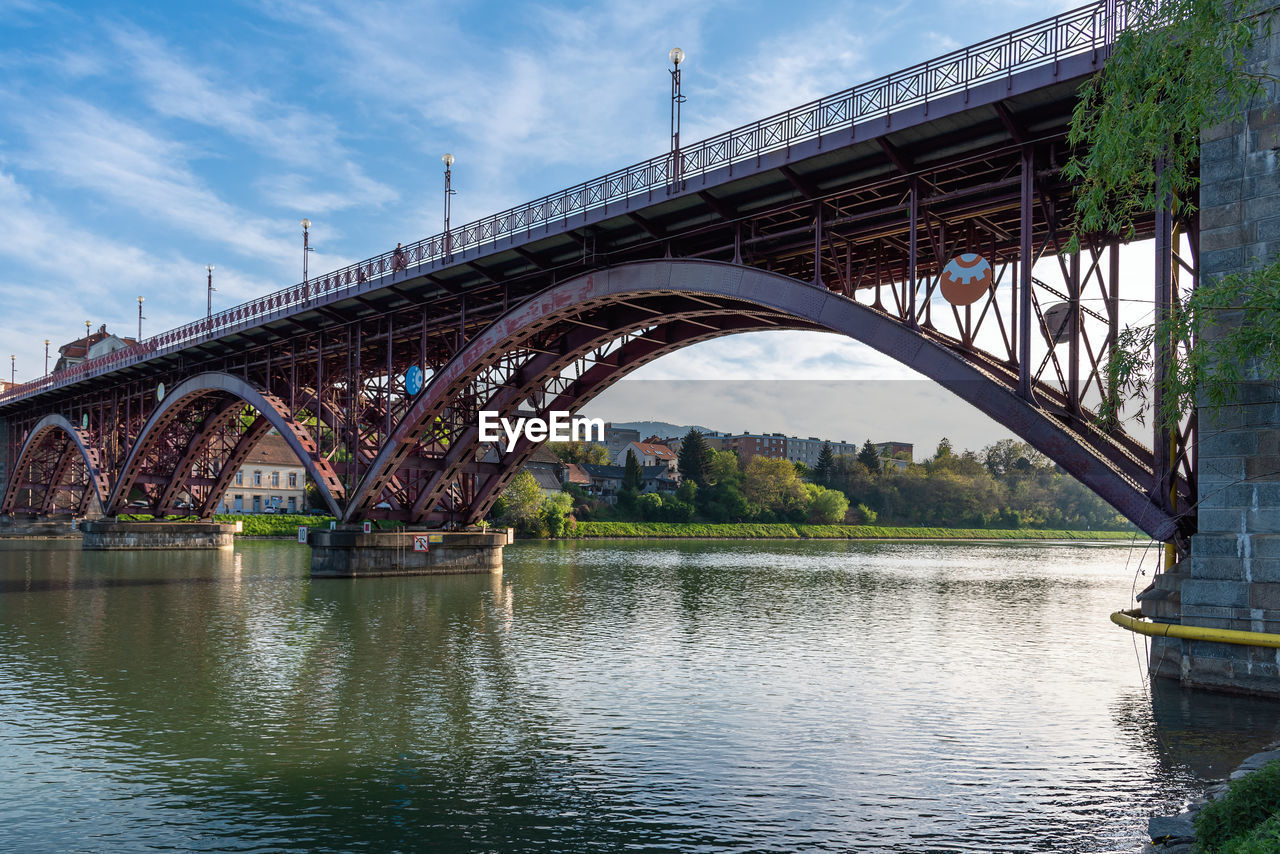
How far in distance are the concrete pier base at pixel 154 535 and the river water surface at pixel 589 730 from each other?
3529cm

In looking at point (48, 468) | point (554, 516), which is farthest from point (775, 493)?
point (48, 468)

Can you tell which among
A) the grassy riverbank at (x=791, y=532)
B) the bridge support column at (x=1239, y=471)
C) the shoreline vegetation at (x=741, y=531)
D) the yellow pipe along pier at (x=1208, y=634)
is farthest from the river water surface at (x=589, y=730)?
the grassy riverbank at (x=791, y=532)

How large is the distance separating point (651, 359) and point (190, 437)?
125ft

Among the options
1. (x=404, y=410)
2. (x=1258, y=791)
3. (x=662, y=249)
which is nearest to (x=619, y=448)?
(x=404, y=410)

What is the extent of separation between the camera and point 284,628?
26203 mm

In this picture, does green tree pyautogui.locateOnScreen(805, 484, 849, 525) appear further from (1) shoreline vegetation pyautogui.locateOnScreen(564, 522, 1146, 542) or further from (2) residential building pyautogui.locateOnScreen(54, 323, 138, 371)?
(2) residential building pyautogui.locateOnScreen(54, 323, 138, 371)

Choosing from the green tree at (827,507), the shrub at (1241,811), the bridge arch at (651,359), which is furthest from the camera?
the green tree at (827,507)

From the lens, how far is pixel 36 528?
3248 inches

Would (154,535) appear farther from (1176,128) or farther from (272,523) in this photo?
(1176,128)

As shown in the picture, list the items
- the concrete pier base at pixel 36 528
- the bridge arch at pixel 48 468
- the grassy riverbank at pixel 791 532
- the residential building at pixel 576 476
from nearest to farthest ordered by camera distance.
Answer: the bridge arch at pixel 48 468 → the concrete pier base at pixel 36 528 → the grassy riverbank at pixel 791 532 → the residential building at pixel 576 476

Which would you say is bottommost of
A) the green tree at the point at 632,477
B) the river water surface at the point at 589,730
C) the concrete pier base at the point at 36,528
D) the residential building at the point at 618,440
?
the concrete pier base at the point at 36,528

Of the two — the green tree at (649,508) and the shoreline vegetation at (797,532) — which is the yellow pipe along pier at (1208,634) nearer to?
the shoreline vegetation at (797,532)

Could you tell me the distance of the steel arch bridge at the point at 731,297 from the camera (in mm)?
19891

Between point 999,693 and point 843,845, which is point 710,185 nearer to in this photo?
point 999,693
